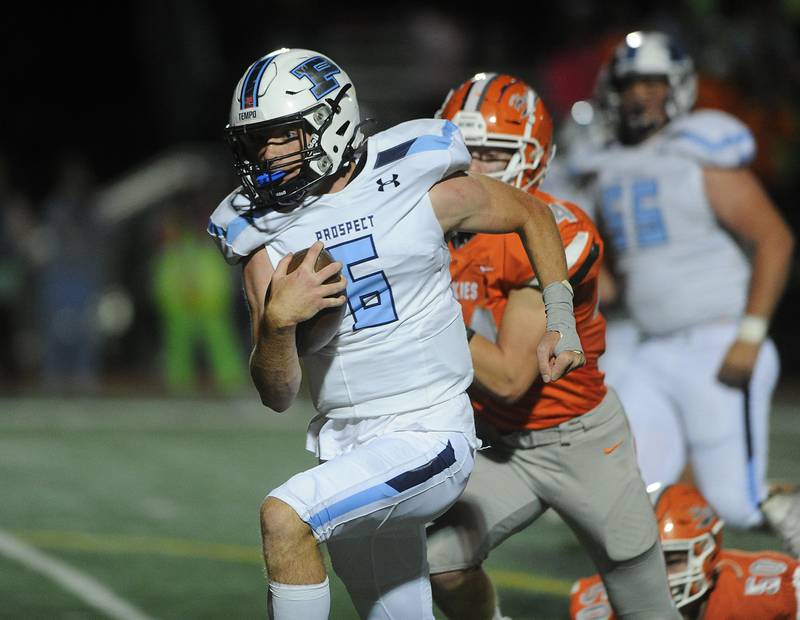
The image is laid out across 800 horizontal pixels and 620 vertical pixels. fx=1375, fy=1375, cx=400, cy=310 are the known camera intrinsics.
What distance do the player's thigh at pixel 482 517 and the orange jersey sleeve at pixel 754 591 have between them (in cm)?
74

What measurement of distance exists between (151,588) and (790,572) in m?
2.56

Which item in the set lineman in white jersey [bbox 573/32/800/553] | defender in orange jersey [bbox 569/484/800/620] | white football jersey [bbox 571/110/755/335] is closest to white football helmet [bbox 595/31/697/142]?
lineman in white jersey [bbox 573/32/800/553]

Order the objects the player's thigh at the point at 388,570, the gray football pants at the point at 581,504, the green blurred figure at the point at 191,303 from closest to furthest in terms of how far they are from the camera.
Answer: the player's thigh at the point at 388,570, the gray football pants at the point at 581,504, the green blurred figure at the point at 191,303

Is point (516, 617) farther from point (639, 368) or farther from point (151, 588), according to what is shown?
point (151, 588)

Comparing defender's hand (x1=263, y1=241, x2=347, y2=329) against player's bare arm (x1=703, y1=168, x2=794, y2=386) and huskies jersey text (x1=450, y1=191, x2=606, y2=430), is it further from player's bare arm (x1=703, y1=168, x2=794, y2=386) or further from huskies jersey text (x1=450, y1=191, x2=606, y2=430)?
player's bare arm (x1=703, y1=168, x2=794, y2=386)

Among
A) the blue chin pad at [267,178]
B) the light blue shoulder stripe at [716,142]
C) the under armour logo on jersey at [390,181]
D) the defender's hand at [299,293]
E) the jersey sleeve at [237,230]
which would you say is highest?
the blue chin pad at [267,178]

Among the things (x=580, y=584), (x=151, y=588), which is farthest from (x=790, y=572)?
(x=151, y=588)

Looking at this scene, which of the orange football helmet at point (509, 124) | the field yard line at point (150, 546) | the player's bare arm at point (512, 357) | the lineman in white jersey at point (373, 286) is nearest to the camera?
the lineman in white jersey at point (373, 286)

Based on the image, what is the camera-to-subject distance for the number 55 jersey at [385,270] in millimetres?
3587

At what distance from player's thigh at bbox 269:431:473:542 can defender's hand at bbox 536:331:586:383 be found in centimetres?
32

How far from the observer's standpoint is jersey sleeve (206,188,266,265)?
3637mm

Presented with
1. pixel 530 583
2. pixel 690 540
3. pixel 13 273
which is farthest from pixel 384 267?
pixel 13 273

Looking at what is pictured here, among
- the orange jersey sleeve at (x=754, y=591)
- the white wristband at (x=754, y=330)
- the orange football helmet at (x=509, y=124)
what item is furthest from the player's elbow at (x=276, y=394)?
the white wristband at (x=754, y=330)

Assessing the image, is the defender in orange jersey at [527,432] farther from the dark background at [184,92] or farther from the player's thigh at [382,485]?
the dark background at [184,92]
